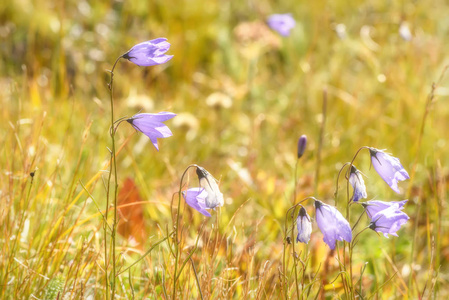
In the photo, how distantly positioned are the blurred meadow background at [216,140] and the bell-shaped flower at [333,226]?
0.29m

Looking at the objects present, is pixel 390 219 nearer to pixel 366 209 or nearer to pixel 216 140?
pixel 366 209

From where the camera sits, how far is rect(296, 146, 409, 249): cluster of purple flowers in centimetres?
117

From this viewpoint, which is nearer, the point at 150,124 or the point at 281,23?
the point at 150,124

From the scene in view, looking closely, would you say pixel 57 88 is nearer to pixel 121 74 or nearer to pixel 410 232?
pixel 121 74

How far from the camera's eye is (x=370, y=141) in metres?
3.12

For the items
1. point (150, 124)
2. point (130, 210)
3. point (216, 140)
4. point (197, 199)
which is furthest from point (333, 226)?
point (216, 140)

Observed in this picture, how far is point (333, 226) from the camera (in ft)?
3.84

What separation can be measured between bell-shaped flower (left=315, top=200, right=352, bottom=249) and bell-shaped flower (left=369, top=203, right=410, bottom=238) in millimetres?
124

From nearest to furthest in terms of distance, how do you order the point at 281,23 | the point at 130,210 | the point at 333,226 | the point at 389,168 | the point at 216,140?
the point at 333,226, the point at 389,168, the point at 130,210, the point at 216,140, the point at 281,23

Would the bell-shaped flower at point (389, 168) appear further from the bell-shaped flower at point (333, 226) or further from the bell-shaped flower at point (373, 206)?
the bell-shaped flower at point (333, 226)

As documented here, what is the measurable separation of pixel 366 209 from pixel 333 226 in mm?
189

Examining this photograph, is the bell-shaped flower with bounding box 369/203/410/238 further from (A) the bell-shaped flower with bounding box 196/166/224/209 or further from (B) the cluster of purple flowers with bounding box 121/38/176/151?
(B) the cluster of purple flowers with bounding box 121/38/176/151

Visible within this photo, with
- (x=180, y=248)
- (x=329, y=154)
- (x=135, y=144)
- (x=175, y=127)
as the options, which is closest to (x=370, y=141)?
(x=329, y=154)

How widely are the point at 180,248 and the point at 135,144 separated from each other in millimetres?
1730
